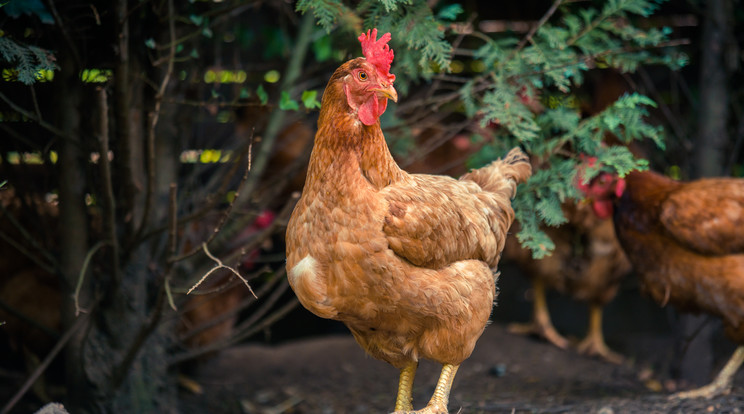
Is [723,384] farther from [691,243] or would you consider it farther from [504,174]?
[504,174]

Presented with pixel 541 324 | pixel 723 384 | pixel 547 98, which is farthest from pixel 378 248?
pixel 541 324

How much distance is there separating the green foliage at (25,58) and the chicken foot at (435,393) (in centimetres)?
183

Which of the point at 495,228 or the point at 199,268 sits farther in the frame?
the point at 199,268

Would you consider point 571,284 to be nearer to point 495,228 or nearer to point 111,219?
point 495,228

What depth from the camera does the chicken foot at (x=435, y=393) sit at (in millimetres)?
2379

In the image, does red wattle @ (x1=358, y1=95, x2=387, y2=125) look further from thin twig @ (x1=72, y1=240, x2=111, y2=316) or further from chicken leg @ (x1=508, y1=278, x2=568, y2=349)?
chicken leg @ (x1=508, y1=278, x2=568, y2=349)

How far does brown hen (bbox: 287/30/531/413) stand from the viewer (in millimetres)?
2053

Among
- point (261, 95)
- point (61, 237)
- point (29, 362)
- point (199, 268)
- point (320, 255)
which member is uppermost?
point (261, 95)

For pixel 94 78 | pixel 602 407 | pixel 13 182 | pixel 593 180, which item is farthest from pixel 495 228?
pixel 13 182

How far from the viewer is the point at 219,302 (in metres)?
4.32

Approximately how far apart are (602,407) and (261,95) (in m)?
2.18

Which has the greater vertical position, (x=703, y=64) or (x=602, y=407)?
(x=703, y=64)

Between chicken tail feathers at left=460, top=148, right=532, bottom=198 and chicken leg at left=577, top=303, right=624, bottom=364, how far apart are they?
96.3 inches

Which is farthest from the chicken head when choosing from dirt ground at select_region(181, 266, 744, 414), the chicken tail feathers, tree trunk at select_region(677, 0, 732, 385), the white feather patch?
tree trunk at select_region(677, 0, 732, 385)
